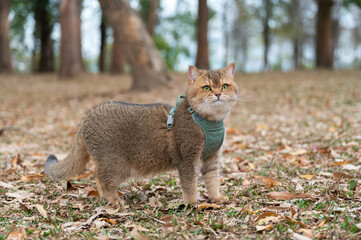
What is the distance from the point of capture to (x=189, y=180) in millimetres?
3561

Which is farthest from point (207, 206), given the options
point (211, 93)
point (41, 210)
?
point (41, 210)

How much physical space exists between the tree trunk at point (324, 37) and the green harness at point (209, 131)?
15.2 m

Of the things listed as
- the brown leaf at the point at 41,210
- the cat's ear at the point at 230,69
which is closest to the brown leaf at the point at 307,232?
the cat's ear at the point at 230,69

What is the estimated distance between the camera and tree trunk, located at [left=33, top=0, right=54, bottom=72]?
22766mm

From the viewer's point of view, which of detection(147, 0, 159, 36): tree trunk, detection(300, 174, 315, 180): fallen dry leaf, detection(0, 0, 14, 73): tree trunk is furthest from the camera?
detection(0, 0, 14, 73): tree trunk

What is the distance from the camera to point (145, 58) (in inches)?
425

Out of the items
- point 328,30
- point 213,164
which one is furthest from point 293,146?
point 328,30

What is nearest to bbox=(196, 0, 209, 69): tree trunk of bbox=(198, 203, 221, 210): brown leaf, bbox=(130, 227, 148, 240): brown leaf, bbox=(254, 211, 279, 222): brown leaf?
bbox=(198, 203, 221, 210): brown leaf

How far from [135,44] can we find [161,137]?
756 centimetres

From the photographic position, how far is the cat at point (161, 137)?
352 cm

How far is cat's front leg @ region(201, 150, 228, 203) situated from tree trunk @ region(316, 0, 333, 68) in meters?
15.1

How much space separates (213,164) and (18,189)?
2345mm

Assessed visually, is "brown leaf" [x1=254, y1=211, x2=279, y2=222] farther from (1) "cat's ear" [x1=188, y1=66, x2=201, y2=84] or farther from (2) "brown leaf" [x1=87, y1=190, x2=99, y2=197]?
(2) "brown leaf" [x1=87, y1=190, x2=99, y2=197]

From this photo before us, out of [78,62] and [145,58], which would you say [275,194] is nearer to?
[145,58]
